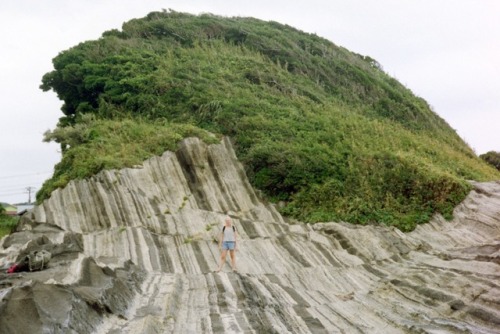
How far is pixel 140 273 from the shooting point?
11875 mm

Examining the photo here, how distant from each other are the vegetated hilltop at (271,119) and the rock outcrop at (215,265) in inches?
37.9

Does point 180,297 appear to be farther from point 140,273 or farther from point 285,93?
point 285,93

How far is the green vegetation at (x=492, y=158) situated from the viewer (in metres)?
30.7

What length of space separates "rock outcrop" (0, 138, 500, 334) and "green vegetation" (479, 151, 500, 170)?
40.9 feet

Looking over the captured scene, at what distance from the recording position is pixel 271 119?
22781 mm

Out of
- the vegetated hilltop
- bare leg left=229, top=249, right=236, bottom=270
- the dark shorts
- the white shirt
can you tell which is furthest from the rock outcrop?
the vegetated hilltop

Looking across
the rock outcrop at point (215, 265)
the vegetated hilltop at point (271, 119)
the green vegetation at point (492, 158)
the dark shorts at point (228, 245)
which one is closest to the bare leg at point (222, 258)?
the dark shorts at point (228, 245)

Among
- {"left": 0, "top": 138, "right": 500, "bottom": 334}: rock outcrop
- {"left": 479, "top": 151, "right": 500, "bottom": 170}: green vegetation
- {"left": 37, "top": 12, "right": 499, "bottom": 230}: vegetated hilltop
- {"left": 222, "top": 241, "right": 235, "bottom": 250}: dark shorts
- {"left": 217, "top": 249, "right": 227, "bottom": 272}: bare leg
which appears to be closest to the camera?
{"left": 0, "top": 138, "right": 500, "bottom": 334}: rock outcrop

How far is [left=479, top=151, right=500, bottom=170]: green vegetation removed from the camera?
3065 cm

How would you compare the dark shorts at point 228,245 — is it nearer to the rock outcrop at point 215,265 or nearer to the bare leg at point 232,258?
the bare leg at point 232,258

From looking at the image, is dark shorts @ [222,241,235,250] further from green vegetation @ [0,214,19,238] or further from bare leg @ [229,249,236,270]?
green vegetation @ [0,214,19,238]

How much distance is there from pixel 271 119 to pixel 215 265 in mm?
10806

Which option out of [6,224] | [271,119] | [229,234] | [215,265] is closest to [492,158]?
[271,119]

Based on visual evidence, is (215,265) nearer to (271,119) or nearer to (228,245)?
(228,245)
